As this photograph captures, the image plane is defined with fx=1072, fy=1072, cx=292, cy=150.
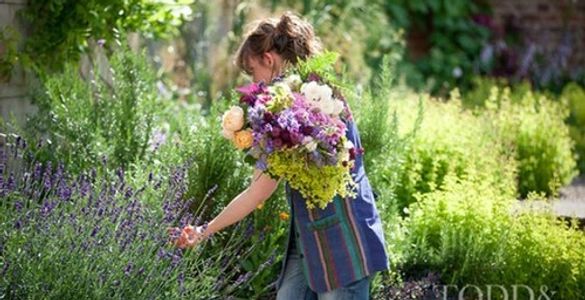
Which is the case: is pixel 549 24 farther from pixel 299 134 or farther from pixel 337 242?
pixel 299 134

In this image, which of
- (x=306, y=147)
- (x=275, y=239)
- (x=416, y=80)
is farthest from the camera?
(x=416, y=80)

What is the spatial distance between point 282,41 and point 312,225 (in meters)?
0.58

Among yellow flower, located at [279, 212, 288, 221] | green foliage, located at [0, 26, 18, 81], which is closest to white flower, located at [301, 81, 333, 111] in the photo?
yellow flower, located at [279, 212, 288, 221]

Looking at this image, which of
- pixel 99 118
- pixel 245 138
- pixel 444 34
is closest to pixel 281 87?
pixel 245 138

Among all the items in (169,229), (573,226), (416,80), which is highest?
(169,229)

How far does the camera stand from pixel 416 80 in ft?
29.2

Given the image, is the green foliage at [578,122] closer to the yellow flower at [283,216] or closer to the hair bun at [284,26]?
the yellow flower at [283,216]

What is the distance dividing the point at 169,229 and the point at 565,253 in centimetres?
158

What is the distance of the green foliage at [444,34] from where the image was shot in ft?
30.6

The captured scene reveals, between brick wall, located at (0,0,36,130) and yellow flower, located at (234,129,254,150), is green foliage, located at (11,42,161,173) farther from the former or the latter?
yellow flower, located at (234,129,254,150)

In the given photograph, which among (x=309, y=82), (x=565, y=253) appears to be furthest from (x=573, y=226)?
(x=309, y=82)

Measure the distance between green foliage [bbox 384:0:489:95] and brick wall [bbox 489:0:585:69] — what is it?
0.89ft

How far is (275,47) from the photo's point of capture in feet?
10.9

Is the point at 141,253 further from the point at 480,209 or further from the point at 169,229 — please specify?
the point at 480,209
